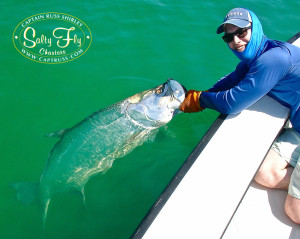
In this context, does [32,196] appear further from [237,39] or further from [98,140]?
[237,39]

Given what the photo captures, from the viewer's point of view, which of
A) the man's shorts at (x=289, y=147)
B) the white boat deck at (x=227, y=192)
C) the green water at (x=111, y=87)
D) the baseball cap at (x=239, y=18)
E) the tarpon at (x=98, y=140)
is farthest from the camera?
the green water at (x=111, y=87)

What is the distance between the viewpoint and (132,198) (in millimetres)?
3678

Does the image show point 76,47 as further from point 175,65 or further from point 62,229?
point 62,229

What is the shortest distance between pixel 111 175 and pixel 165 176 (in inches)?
27.5

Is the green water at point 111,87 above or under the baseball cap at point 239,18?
under

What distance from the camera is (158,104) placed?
141 inches

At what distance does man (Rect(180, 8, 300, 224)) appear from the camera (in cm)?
271

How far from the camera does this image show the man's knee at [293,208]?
2.82 metres

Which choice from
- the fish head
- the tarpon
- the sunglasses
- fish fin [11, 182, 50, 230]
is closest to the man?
the sunglasses

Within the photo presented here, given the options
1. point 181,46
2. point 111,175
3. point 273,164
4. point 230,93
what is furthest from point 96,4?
point 273,164

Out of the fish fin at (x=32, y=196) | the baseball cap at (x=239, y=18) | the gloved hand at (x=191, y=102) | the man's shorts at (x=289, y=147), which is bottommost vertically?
the fish fin at (x=32, y=196)

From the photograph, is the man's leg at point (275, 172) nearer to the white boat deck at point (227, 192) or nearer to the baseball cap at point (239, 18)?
the white boat deck at point (227, 192)

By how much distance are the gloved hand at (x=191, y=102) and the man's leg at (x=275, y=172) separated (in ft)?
3.14

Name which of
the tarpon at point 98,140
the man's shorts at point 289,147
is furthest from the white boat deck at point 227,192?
the tarpon at point 98,140
